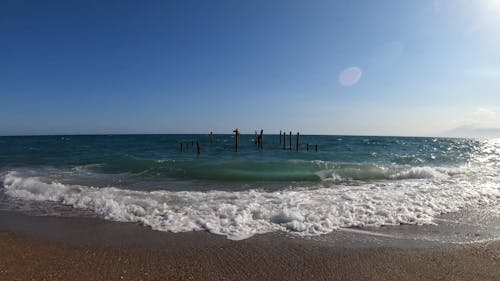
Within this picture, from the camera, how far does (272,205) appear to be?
850 centimetres

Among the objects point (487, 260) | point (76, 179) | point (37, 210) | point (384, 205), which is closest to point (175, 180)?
point (76, 179)

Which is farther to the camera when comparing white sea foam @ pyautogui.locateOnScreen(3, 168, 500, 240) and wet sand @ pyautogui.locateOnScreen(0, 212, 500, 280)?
white sea foam @ pyautogui.locateOnScreen(3, 168, 500, 240)

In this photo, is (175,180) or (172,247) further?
(175,180)

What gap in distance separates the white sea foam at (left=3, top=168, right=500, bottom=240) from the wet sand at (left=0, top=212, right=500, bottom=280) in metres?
0.72

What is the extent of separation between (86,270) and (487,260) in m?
6.42

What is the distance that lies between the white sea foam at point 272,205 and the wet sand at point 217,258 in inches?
28.5

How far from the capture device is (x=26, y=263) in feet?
15.3

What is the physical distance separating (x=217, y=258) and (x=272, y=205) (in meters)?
3.81

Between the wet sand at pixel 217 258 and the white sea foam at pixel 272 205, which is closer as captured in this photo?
the wet sand at pixel 217 258

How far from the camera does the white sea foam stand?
6699 millimetres

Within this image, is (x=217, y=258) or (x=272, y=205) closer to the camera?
(x=217, y=258)

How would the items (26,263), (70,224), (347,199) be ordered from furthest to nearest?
(347,199) < (70,224) < (26,263)

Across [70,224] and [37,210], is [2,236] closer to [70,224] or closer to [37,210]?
[70,224]

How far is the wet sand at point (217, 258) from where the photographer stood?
433 cm
